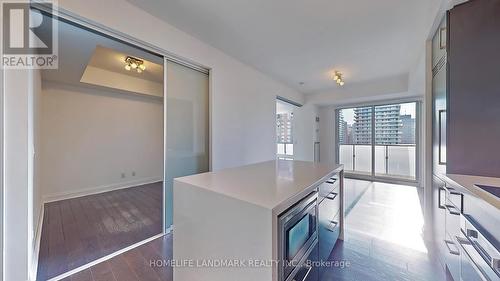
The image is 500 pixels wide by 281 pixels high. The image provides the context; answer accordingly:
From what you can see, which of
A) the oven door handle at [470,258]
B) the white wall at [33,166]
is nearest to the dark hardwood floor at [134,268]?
the white wall at [33,166]

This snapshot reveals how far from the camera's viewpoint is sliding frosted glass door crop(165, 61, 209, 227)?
2.45m

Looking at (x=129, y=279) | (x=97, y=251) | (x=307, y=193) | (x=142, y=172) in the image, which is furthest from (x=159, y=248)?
(x=142, y=172)

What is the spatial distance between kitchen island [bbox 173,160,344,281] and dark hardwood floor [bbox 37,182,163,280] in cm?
109

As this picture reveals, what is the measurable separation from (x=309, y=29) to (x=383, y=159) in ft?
15.9

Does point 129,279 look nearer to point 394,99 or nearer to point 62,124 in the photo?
point 62,124

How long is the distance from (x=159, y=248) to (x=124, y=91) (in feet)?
12.3

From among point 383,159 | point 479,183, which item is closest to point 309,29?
point 479,183

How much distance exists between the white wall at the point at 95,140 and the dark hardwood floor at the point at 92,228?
475mm

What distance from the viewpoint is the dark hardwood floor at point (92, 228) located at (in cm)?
182

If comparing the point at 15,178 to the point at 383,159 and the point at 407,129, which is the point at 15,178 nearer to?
the point at 383,159

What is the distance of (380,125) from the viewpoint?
18.3 ft

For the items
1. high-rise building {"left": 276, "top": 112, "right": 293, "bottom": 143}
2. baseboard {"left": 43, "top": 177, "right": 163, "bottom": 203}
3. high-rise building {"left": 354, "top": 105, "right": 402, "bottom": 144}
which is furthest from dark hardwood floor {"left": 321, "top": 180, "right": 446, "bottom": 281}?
baseboard {"left": 43, "top": 177, "right": 163, "bottom": 203}

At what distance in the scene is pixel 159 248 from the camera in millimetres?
2084

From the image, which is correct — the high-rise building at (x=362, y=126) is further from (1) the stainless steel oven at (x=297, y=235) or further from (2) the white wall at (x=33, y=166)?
(2) the white wall at (x=33, y=166)
